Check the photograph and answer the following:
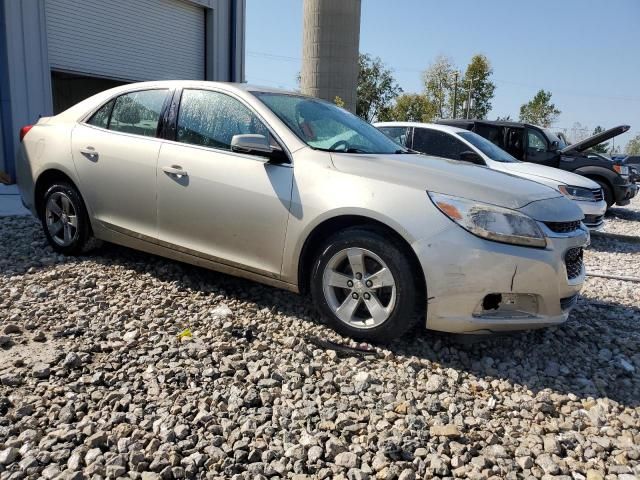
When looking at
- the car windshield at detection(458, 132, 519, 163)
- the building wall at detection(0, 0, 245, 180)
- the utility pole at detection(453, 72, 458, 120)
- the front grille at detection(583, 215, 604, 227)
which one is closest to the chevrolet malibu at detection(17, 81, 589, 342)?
the car windshield at detection(458, 132, 519, 163)

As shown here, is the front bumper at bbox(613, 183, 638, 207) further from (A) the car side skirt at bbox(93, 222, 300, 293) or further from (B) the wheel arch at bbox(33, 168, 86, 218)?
(B) the wheel arch at bbox(33, 168, 86, 218)

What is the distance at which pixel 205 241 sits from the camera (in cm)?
399

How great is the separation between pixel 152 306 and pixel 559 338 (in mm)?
2890

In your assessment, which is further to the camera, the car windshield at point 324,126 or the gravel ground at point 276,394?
the car windshield at point 324,126

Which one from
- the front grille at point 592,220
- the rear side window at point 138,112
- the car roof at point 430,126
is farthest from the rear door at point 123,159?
the front grille at point 592,220

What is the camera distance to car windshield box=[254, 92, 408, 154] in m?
3.92

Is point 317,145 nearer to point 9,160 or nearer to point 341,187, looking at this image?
point 341,187

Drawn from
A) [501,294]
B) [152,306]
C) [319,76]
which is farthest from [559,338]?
[319,76]

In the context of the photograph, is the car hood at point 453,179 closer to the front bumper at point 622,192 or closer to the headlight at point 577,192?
the headlight at point 577,192

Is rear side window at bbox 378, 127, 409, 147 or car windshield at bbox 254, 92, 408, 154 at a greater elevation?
car windshield at bbox 254, 92, 408, 154

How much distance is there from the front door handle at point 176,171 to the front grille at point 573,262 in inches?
104

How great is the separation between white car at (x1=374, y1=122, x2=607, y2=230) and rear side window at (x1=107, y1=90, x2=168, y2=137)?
4.07 m

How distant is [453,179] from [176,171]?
199cm

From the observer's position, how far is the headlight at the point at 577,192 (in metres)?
7.96
